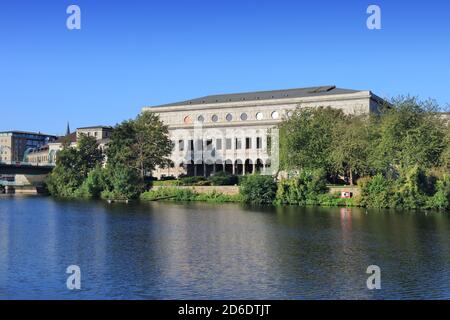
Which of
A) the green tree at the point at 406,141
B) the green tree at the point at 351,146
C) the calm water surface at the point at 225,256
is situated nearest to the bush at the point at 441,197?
the green tree at the point at 406,141

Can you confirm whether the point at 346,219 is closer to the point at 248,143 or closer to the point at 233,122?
the point at 248,143

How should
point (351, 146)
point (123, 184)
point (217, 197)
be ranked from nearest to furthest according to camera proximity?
point (351, 146)
point (217, 197)
point (123, 184)

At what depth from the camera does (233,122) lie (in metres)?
127

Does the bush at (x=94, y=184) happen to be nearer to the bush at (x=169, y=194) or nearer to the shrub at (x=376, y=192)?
the bush at (x=169, y=194)

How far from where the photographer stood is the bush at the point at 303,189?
84.9 m

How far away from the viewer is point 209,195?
95375 mm

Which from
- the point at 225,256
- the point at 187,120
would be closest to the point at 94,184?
the point at 187,120

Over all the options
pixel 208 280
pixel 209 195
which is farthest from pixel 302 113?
pixel 208 280

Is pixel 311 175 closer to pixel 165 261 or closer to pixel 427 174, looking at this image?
pixel 427 174

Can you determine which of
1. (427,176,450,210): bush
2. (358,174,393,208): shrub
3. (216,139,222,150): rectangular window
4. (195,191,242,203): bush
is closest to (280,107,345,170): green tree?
(195,191,242,203): bush

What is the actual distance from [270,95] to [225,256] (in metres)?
92.5
